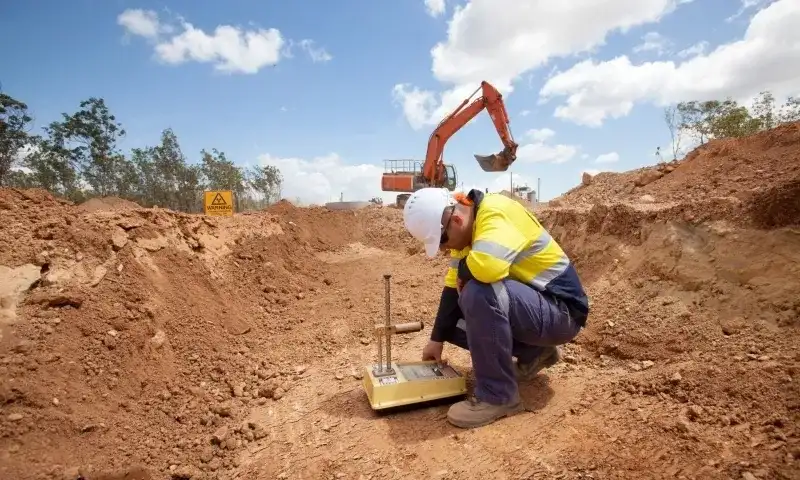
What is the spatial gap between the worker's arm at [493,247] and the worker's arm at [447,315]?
49 centimetres

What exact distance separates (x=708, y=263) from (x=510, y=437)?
2358mm

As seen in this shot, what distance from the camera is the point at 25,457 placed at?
84.6 inches

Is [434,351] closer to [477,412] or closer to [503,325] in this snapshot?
[477,412]

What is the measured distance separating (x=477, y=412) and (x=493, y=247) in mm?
915

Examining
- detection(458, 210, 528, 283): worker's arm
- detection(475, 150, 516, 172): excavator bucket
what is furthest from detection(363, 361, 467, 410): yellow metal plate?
detection(475, 150, 516, 172): excavator bucket

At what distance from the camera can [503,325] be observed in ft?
7.43

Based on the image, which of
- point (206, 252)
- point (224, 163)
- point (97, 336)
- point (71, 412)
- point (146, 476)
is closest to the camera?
point (146, 476)

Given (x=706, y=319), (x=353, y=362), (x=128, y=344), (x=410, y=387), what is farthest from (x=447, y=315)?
(x=128, y=344)

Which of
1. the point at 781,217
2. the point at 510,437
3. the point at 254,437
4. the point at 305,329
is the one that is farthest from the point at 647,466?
the point at 305,329

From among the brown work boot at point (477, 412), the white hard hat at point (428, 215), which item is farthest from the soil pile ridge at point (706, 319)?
the white hard hat at point (428, 215)

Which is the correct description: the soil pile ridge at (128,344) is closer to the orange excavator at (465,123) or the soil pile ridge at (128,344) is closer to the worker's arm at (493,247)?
the worker's arm at (493,247)

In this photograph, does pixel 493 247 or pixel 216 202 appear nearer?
pixel 493 247

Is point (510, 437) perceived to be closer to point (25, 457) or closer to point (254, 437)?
point (254, 437)

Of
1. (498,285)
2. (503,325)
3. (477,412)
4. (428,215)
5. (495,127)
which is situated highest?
(495,127)
